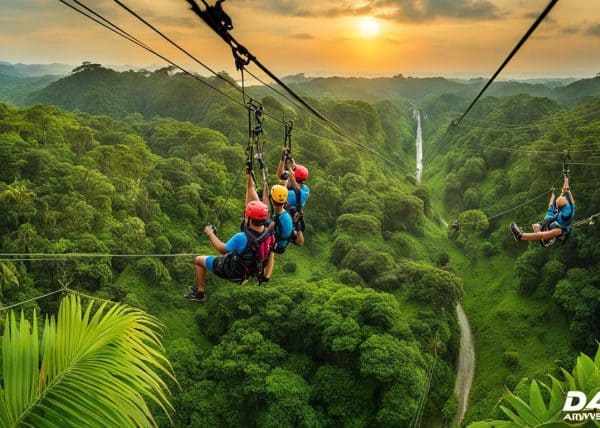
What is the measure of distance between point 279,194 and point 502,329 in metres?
33.2

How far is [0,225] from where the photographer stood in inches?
1086

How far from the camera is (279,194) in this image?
786 cm

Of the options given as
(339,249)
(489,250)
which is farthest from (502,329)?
(339,249)

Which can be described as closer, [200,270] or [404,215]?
[200,270]

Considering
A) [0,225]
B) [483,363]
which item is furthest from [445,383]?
[0,225]

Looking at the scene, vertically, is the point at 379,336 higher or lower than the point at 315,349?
higher

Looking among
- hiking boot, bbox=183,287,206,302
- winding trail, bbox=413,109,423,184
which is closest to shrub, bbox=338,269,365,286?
hiking boot, bbox=183,287,206,302

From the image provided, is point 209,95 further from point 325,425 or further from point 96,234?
point 325,425

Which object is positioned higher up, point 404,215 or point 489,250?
point 404,215

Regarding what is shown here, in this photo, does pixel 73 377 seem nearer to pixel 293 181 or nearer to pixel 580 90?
pixel 293 181

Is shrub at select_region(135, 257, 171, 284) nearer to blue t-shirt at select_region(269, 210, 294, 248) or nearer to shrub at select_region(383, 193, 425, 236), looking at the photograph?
shrub at select_region(383, 193, 425, 236)

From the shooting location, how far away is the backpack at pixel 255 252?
24.3 feet

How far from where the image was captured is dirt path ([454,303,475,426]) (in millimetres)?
28922

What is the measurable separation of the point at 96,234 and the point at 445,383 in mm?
23900
